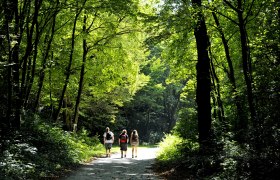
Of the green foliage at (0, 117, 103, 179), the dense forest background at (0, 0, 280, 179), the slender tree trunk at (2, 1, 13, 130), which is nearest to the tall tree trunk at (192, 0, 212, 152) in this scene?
the dense forest background at (0, 0, 280, 179)

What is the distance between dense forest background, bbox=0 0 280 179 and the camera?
8266 millimetres

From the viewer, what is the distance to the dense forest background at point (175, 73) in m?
8.27

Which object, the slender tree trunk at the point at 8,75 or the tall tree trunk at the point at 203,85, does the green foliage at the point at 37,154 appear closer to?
the slender tree trunk at the point at 8,75

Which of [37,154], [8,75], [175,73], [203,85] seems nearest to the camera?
[8,75]

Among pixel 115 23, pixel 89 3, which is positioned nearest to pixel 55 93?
pixel 115 23

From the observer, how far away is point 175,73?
20609 millimetres

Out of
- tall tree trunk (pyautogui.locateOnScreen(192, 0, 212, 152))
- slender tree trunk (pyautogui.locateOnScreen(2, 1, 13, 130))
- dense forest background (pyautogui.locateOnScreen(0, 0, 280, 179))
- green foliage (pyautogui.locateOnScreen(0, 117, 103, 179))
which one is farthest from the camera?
tall tree trunk (pyautogui.locateOnScreen(192, 0, 212, 152))

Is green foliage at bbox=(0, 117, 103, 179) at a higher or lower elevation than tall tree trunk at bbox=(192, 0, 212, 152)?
lower

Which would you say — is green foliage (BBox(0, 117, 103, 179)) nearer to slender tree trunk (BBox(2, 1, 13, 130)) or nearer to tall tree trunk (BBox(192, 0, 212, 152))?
slender tree trunk (BBox(2, 1, 13, 130))

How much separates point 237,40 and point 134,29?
26.8 feet

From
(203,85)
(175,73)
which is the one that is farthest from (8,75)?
(175,73)

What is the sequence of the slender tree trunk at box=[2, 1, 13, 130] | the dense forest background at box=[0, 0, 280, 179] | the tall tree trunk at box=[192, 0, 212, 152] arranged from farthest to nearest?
the tall tree trunk at box=[192, 0, 212, 152] < the slender tree trunk at box=[2, 1, 13, 130] < the dense forest background at box=[0, 0, 280, 179]

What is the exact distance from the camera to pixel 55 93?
24.5 metres

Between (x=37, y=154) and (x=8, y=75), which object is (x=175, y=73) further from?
(x=8, y=75)
